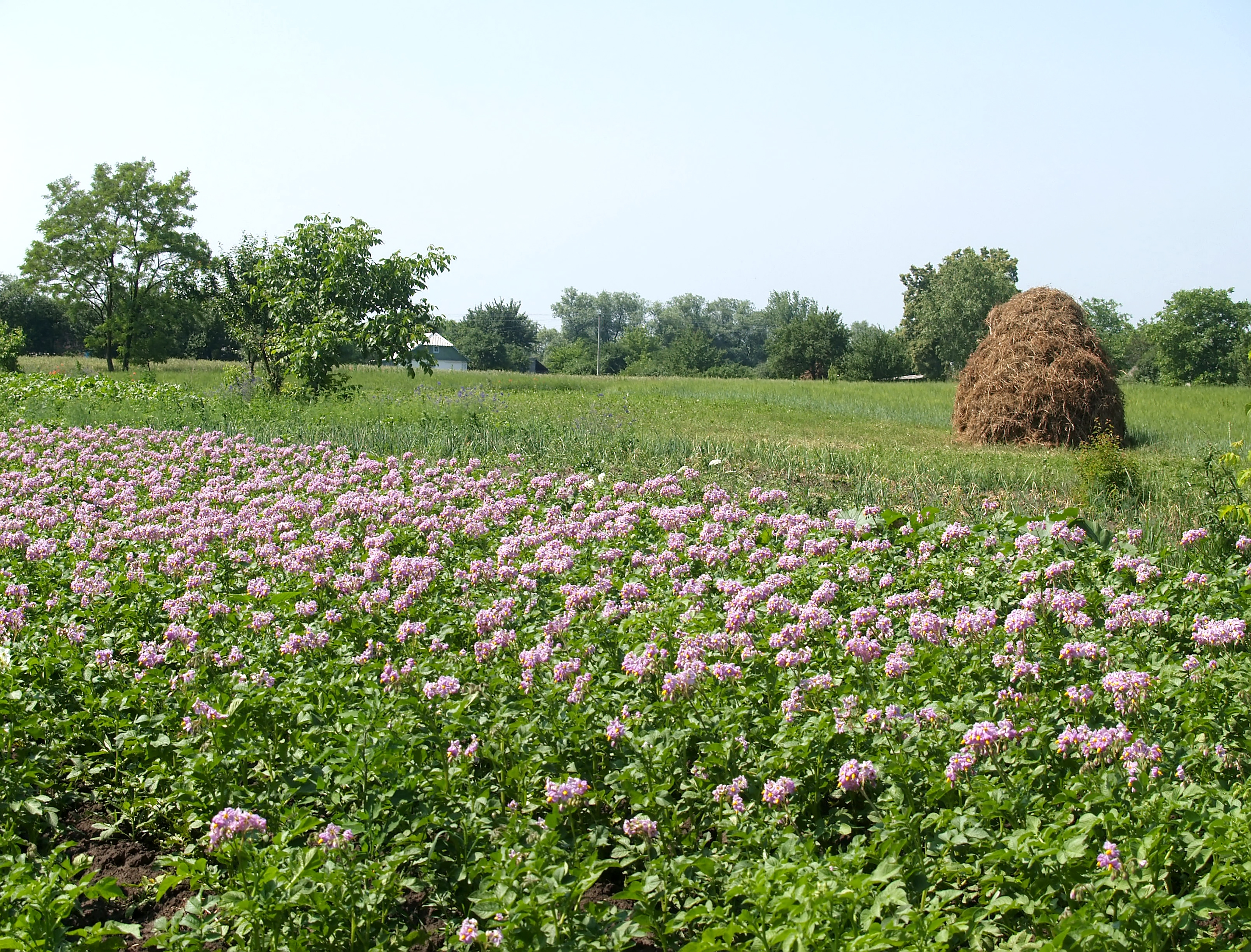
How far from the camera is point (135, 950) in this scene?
3.05 metres

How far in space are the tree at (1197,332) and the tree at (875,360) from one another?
3056cm

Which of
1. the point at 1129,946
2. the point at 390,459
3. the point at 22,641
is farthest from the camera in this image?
the point at 390,459

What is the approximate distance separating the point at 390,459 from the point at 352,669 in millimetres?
5144

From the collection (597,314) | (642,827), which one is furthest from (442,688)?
(597,314)

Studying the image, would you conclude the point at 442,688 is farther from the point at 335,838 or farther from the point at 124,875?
the point at 124,875

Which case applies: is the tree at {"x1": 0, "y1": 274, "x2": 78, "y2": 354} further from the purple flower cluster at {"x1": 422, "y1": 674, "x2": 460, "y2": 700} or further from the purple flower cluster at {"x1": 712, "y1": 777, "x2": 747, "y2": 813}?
the purple flower cluster at {"x1": 712, "y1": 777, "x2": 747, "y2": 813}

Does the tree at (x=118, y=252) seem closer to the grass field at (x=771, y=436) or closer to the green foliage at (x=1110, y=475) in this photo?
the grass field at (x=771, y=436)

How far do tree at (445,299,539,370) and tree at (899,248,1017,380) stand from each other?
3556cm

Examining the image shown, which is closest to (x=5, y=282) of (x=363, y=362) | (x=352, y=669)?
(x=363, y=362)

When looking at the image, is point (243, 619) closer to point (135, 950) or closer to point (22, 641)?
point (22, 641)

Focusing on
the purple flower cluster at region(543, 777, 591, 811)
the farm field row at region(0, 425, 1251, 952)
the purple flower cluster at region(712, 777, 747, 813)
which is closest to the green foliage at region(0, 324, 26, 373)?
the farm field row at region(0, 425, 1251, 952)

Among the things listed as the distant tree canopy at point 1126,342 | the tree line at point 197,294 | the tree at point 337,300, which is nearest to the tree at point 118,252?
the tree line at point 197,294

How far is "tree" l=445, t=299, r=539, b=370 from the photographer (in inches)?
3339

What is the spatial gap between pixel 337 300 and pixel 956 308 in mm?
55475
